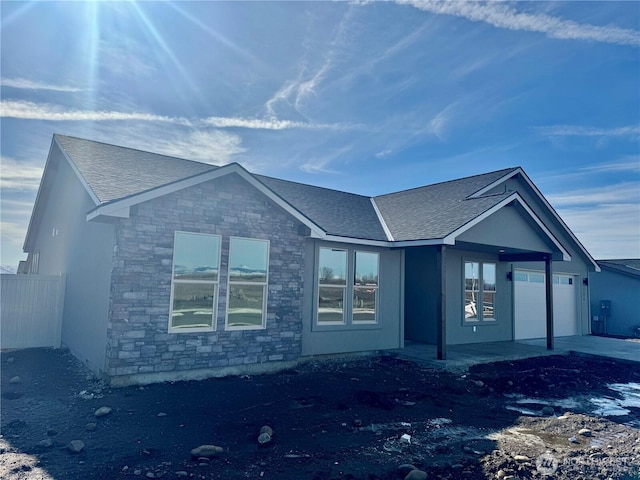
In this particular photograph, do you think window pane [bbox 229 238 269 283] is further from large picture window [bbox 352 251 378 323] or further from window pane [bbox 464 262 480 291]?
window pane [bbox 464 262 480 291]

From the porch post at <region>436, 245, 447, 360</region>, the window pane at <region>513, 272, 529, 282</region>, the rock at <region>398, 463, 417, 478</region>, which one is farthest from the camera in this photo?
the window pane at <region>513, 272, 529, 282</region>

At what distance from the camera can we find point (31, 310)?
10.8 m

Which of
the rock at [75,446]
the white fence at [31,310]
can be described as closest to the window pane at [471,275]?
the rock at [75,446]

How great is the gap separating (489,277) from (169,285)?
35.0 feet

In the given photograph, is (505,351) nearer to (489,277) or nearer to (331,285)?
(489,277)

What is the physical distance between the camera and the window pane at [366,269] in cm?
1138

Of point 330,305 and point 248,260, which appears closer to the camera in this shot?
point 248,260

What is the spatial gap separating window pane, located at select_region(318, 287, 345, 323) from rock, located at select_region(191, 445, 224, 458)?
572 centimetres

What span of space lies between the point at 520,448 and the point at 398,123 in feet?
34.7

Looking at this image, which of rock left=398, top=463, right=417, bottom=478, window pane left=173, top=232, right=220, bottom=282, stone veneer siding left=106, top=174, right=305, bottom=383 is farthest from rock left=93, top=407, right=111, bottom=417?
rock left=398, top=463, right=417, bottom=478

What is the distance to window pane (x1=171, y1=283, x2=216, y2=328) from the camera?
317 inches

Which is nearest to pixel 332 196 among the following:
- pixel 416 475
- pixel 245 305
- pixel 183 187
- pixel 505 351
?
pixel 245 305

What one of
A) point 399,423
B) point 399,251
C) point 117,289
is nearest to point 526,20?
point 399,251

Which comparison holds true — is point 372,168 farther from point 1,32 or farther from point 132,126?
point 1,32
